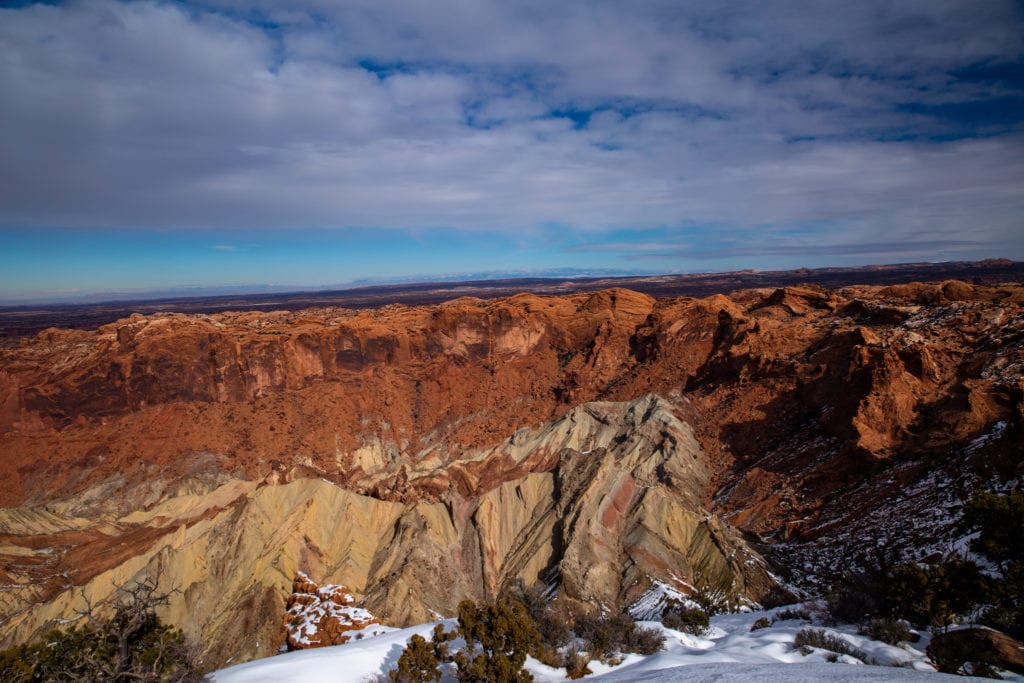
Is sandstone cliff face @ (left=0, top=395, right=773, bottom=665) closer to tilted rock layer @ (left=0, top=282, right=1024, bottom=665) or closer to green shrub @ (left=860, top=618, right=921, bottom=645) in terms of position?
tilted rock layer @ (left=0, top=282, right=1024, bottom=665)

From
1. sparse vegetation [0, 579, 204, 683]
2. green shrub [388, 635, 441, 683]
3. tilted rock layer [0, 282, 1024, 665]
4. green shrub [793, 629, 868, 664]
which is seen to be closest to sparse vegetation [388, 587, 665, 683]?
green shrub [388, 635, 441, 683]

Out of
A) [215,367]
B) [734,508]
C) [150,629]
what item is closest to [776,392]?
[734,508]

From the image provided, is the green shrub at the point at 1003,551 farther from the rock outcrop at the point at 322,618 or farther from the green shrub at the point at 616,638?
the rock outcrop at the point at 322,618

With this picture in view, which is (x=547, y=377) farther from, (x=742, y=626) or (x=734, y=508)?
(x=742, y=626)

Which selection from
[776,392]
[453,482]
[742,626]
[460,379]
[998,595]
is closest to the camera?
[998,595]

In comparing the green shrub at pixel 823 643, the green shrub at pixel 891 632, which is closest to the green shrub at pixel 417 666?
the green shrub at pixel 823 643

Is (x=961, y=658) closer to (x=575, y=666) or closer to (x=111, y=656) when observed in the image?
(x=575, y=666)
